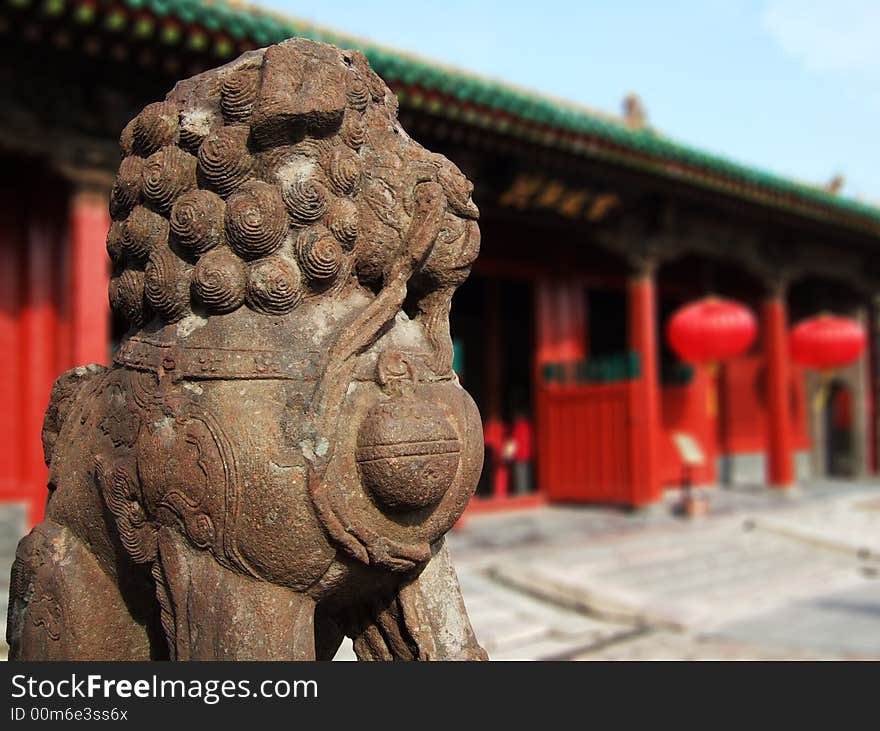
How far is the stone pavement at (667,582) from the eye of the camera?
4578 millimetres

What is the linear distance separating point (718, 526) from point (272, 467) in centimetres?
701

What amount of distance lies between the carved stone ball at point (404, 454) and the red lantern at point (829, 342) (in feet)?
30.3

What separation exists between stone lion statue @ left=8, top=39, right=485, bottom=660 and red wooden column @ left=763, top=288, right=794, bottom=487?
30.0 ft

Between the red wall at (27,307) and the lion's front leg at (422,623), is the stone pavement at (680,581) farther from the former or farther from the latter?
the red wall at (27,307)

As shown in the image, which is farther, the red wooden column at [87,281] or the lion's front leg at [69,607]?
the red wooden column at [87,281]

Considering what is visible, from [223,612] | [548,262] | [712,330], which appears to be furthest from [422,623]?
[548,262]

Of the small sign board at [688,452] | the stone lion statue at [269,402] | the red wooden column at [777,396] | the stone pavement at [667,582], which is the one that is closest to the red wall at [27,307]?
the stone pavement at [667,582]

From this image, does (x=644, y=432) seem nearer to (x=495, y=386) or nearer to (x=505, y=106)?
(x=495, y=386)

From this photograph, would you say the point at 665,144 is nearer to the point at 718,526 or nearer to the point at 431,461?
the point at 718,526

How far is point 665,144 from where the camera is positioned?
24.1 feet

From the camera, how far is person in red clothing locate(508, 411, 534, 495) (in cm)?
899

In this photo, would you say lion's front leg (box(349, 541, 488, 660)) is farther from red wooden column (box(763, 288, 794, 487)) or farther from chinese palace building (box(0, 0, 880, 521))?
red wooden column (box(763, 288, 794, 487))

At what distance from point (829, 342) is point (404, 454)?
9350mm

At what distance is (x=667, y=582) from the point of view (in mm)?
5992
